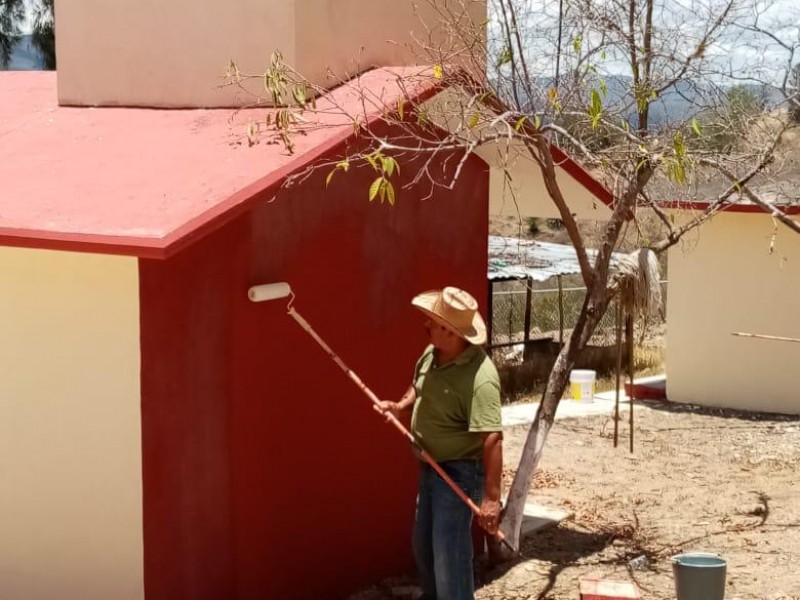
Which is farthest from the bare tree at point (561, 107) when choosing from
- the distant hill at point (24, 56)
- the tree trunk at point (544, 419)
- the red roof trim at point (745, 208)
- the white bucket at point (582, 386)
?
the distant hill at point (24, 56)

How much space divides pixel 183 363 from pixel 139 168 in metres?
1.07

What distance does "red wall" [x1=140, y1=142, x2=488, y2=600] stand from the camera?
205 inches

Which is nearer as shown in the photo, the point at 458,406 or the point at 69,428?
the point at 458,406

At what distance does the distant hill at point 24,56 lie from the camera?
1831cm

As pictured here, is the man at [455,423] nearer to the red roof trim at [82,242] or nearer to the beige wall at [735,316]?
the red roof trim at [82,242]

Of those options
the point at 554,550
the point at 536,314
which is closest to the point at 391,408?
the point at 554,550

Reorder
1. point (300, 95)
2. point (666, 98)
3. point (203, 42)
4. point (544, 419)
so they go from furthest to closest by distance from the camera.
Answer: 1. point (666, 98)
2. point (544, 419)
3. point (203, 42)
4. point (300, 95)

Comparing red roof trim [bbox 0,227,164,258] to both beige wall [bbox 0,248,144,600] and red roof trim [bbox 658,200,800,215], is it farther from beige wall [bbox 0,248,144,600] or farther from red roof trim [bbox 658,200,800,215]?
red roof trim [bbox 658,200,800,215]

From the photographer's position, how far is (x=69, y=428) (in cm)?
528

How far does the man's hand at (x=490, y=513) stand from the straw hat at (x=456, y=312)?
73 centimetres

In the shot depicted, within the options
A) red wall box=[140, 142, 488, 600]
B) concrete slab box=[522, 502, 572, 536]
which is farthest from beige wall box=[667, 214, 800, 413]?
red wall box=[140, 142, 488, 600]

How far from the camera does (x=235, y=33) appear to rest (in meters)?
6.44

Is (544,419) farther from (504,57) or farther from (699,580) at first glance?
(504,57)

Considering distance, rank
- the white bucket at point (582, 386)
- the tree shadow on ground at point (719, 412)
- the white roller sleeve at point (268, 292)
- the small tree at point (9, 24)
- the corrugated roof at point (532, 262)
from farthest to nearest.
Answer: the small tree at point (9, 24) < the corrugated roof at point (532, 262) < the white bucket at point (582, 386) < the tree shadow on ground at point (719, 412) < the white roller sleeve at point (268, 292)
